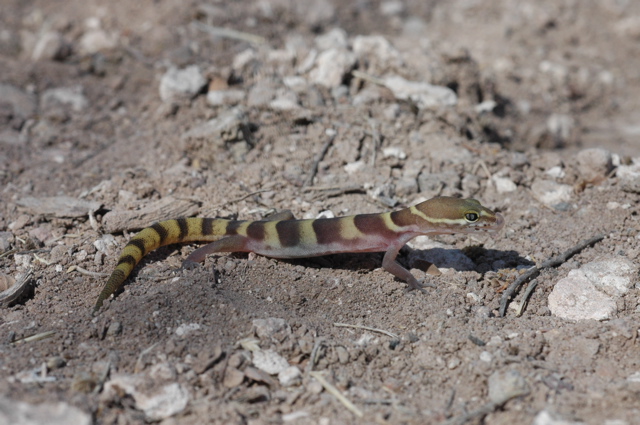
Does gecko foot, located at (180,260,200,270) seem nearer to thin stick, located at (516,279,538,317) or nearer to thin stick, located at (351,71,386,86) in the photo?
thin stick, located at (516,279,538,317)

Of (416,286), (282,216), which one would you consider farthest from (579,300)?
(282,216)

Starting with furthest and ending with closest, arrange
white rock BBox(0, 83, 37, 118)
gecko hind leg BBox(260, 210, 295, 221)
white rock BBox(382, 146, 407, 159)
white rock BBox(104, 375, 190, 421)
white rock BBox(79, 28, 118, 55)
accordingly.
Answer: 1. white rock BBox(79, 28, 118, 55)
2. white rock BBox(0, 83, 37, 118)
3. white rock BBox(382, 146, 407, 159)
4. gecko hind leg BBox(260, 210, 295, 221)
5. white rock BBox(104, 375, 190, 421)

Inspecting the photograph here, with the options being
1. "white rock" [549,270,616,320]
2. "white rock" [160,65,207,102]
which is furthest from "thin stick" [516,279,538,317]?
"white rock" [160,65,207,102]

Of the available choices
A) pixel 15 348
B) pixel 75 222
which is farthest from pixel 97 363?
pixel 75 222

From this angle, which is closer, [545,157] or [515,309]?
[515,309]

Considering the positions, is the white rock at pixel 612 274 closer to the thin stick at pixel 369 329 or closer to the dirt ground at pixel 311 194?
the dirt ground at pixel 311 194

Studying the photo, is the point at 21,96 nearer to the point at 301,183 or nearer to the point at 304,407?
the point at 301,183

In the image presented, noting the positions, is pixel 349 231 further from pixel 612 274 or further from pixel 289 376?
pixel 612 274

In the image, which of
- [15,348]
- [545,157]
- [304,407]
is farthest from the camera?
[545,157]
